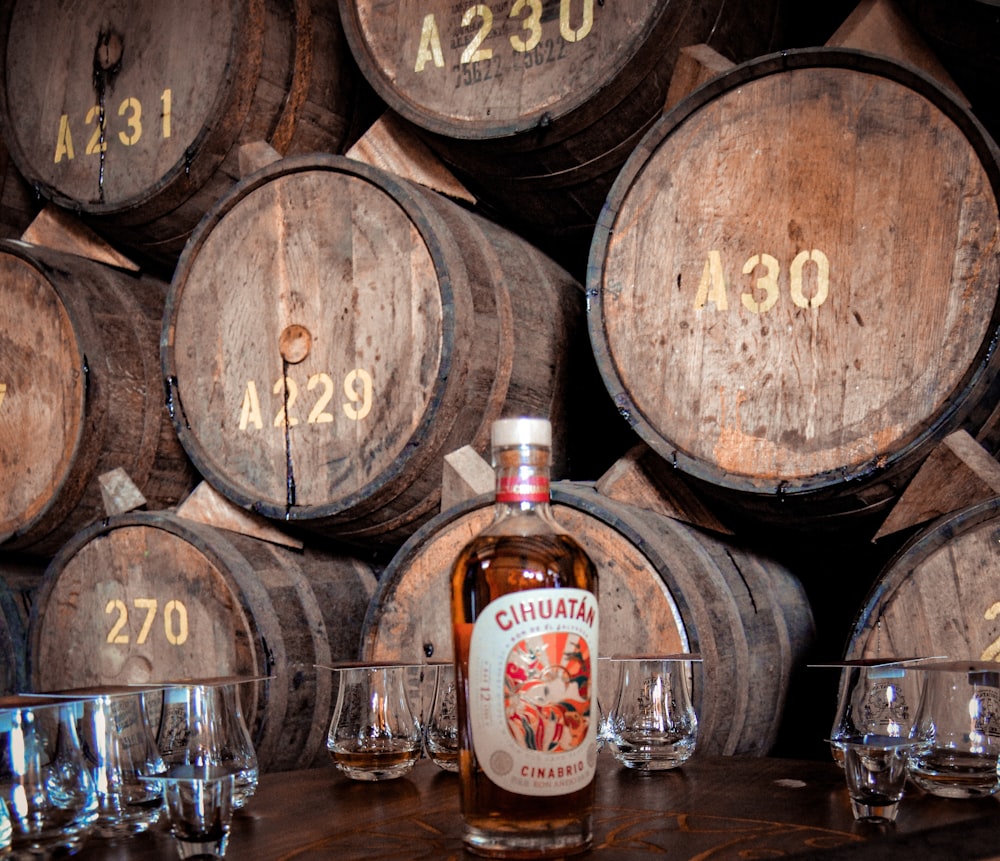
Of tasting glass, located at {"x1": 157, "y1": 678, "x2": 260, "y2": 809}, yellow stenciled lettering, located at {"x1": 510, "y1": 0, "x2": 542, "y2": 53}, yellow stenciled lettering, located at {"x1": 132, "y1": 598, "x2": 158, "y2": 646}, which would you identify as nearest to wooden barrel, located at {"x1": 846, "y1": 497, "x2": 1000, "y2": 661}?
tasting glass, located at {"x1": 157, "y1": 678, "x2": 260, "y2": 809}

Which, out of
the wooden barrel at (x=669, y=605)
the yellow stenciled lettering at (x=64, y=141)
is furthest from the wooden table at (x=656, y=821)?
the yellow stenciled lettering at (x=64, y=141)

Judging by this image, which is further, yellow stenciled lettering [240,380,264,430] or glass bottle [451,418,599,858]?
yellow stenciled lettering [240,380,264,430]

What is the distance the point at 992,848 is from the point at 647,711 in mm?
567

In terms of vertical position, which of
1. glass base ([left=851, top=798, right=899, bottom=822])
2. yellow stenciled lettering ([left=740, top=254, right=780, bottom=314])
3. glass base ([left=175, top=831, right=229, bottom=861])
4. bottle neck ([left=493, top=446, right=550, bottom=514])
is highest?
yellow stenciled lettering ([left=740, top=254, right=780, bottom=314])

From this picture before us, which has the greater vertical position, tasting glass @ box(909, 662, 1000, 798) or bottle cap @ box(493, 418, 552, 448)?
bottle cap @ box(493, 418, 552, 448)

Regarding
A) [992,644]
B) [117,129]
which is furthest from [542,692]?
[117,129]

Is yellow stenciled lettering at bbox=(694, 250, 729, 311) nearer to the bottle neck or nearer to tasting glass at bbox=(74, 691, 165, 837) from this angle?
the bottle neck

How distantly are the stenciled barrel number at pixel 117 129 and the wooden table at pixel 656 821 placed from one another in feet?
6.51

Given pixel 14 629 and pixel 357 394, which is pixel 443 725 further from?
pixel 14 629

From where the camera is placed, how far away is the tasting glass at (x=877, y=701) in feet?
4.19

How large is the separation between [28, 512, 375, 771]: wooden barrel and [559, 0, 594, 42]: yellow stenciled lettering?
1.28 metres

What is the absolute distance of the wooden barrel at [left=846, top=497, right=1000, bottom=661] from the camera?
1688 millimetres

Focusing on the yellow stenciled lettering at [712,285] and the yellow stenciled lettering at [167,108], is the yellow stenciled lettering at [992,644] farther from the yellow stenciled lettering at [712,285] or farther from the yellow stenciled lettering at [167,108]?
the yellow stenciled lettering at [167,108]

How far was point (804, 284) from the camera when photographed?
76.9 inches
